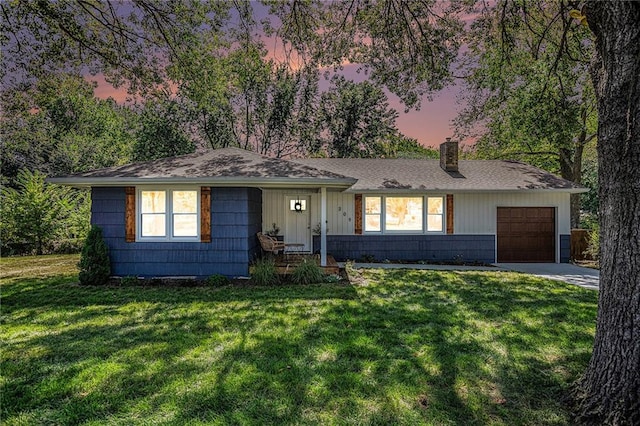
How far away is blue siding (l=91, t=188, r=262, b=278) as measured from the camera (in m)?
7.88

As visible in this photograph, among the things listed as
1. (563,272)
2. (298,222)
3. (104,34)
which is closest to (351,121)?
(298,222)

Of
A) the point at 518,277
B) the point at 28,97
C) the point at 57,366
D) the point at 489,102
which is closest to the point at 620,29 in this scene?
the point at 57,366

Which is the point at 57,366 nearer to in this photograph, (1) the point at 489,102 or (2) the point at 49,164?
(1) the point at 489,102

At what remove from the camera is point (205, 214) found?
7.84m

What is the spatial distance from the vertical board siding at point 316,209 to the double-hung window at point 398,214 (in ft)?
2.03

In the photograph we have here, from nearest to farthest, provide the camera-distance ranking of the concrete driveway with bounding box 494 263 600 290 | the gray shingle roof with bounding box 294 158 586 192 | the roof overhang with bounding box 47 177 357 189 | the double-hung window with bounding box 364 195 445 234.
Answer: the roof overhang with bounding box 47 177 357 189 → the concrete driveway with bounding box 494 263 600 290 → the gray shingle roof with bounding box 294 158 586 192 → the double-hung window with bounding box 364 195 445 234

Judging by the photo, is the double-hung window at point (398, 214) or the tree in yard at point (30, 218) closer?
the double-hung window at point (398, 214)

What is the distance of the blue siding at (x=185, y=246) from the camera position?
25.8ft

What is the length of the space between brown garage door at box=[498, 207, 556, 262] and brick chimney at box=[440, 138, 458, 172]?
229cm

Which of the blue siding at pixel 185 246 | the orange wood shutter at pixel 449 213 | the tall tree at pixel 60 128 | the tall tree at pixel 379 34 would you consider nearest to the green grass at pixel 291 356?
the blue siding at pixel 185 246

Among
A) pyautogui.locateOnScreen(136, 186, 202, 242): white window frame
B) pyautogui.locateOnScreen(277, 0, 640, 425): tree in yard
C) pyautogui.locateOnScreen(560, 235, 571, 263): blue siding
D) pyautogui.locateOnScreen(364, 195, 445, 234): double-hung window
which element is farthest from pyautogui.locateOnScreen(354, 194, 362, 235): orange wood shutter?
pyautogui.locateOnScreen(277, 0, 640, 425): tree in yard

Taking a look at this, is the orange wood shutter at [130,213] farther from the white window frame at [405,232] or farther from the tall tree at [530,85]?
the tall tree at [530,85]

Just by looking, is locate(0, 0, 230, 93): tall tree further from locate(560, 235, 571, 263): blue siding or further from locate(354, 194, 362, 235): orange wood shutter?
locate(560, 235, 571, 263): blue siding

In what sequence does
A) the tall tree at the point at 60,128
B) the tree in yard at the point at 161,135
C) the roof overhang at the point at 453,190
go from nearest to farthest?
the tall tree at the point at 60,128 → the roof overhang at the point at 453,190 → the tree in yard at the point at 161,135
